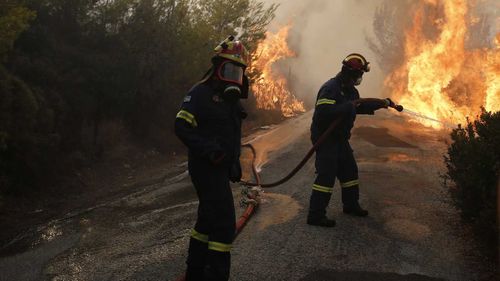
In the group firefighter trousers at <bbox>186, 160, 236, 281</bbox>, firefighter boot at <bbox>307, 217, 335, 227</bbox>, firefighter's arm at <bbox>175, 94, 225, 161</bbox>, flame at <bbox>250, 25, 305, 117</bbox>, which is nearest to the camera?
firefighter's arm at <bbox>175, 94, 225, 161</bbox>

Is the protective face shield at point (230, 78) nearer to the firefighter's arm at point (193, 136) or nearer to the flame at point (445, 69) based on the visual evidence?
the firefighter's arm at point (193, 136)

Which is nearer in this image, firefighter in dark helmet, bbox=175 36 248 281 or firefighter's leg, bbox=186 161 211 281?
firefighter in dark helmet, bbox=175 36 248 281

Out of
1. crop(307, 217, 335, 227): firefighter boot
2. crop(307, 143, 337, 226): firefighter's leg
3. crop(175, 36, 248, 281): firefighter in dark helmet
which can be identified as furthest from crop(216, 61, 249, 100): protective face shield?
crop(307, 217, 335, 227): firefighter boot

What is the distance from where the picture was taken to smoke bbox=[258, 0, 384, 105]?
42.8 m

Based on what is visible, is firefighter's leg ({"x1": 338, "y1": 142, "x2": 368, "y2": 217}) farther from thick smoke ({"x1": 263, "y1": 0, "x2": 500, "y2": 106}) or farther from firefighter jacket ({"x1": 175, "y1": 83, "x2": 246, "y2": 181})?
thick smoke ({"x1": 263, "y1": 0, "x2": 500, "y2": 106})

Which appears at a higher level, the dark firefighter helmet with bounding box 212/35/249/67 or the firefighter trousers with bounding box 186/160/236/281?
the dark firefighter helmet with bounding box 212/35/249/67

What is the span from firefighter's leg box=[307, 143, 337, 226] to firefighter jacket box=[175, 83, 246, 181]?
1894 millimetres

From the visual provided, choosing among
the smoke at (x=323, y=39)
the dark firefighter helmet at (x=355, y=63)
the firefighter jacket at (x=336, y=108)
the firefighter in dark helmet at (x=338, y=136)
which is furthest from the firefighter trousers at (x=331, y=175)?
the smoke at (x=323, y=39)

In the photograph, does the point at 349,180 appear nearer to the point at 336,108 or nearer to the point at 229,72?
the point at 336,108

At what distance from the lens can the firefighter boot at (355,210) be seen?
228 inches

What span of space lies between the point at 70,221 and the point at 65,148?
5054 mm

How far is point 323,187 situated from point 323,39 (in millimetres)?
44517

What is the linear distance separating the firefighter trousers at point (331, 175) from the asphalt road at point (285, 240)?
0.24 m

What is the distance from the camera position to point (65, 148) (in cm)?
1172
